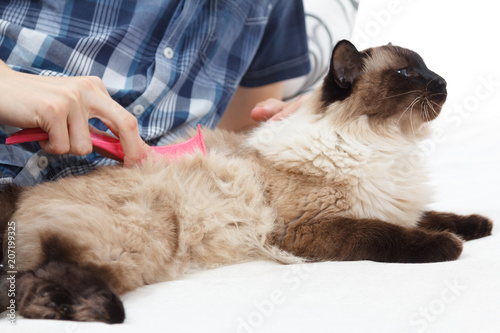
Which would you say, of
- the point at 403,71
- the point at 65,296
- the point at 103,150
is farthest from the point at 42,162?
the point at 403,71

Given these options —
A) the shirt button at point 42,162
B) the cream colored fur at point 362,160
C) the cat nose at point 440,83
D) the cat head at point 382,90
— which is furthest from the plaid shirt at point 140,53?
the cat nose at point 440,83

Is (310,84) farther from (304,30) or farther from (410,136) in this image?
(410,136)

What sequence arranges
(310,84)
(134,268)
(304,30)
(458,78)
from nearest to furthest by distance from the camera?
1. (134,268)
2. (304,30)
3. (458,78)
4. (310,84)

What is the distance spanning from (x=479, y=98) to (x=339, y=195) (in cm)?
193

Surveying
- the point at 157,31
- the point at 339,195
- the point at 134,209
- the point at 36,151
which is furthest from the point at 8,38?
the point at 339,195

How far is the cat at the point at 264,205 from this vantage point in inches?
40.1

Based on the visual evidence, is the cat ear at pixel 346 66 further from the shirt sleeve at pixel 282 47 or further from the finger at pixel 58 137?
the shirt sleeve at pixel 282 47

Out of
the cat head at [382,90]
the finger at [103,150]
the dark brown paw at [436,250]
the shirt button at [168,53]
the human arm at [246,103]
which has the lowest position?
the human arm at [246,103]

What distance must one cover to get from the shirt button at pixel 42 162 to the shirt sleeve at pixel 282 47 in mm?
1365

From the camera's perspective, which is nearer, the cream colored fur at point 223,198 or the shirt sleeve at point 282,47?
the cream colored fur at point 223,198

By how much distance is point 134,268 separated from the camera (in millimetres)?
1064

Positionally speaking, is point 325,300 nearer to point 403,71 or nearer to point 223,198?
point 223,198

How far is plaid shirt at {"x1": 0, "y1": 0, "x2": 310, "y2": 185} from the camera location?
4.77 feet

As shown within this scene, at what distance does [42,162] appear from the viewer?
1374 mm
